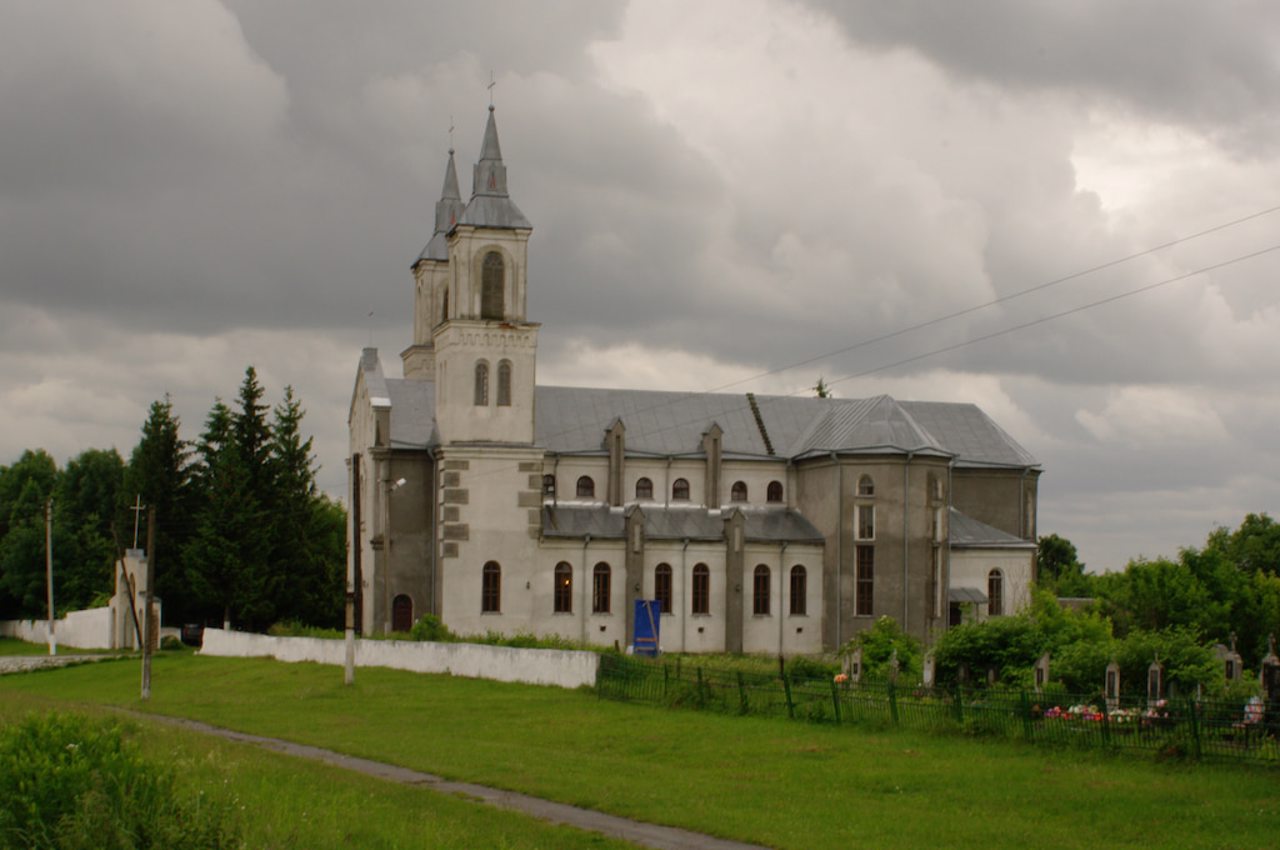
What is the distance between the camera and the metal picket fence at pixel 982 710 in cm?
2253

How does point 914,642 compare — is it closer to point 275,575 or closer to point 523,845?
point 275,575

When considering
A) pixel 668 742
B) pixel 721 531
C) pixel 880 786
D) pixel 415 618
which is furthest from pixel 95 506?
pixel 880 786

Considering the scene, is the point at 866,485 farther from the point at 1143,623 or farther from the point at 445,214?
the point at 445,214

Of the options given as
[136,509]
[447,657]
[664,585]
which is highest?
[136,509]

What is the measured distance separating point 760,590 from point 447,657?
2066 cm

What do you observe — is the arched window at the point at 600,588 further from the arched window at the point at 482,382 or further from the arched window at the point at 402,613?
the arched window at the point at 482,382

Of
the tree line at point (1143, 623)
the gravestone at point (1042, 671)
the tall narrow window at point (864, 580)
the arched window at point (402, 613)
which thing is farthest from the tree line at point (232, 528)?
the gravestone at point (1042, 671)

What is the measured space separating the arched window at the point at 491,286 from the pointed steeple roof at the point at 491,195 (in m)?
1.31

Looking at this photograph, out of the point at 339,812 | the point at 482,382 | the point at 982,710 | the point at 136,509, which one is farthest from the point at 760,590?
the point at 339,812

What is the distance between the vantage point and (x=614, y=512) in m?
61.3

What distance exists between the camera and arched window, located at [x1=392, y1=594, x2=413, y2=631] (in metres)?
59.1

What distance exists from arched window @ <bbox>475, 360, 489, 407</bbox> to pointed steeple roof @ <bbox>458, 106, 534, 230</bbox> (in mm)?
5316

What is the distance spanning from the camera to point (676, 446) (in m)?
63.3

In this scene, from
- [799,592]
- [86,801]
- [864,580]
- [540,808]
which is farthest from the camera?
[799,592]
